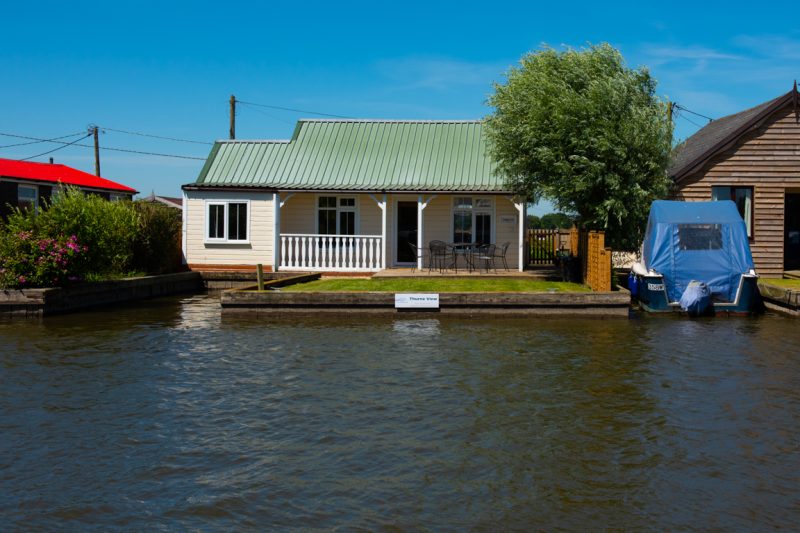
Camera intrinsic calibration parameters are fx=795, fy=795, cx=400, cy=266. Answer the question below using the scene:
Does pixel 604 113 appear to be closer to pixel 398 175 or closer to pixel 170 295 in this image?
pixel 398 175

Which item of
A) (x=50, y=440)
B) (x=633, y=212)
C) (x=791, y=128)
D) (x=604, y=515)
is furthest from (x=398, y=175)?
(x=604, y=515)

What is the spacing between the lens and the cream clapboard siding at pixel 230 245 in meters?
26.3

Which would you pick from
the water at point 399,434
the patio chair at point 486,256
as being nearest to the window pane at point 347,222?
the patio chair at point 486,256

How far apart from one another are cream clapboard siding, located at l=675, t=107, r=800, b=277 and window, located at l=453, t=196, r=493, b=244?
20.7 ft

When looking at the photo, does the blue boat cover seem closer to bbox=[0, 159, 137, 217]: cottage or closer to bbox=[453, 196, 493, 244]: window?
bbox=[453, 196, 493, 244]: window

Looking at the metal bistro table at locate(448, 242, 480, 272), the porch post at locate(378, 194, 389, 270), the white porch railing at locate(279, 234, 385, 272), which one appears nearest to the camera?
the metal bistro table at locate(448, 242, 480, 272)

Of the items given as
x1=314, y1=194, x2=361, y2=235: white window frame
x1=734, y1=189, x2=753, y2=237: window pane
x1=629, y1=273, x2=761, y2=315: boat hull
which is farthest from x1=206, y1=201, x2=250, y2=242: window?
x1=734, y1=189, x2=753, y2=237: window pane

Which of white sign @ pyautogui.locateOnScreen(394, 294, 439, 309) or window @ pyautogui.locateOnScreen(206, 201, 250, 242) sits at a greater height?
window @ pyautogui.locateOnScreen(206, 201, 250, 242)

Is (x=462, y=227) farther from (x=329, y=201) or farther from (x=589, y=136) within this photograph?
(x=589, y=136)

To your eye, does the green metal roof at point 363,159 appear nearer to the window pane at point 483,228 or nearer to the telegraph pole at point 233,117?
the window pane at point 483,228

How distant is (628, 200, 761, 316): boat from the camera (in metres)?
18.7

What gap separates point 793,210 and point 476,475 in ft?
76.0

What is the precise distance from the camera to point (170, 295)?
24031 mm

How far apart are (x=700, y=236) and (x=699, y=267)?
1.01 m
